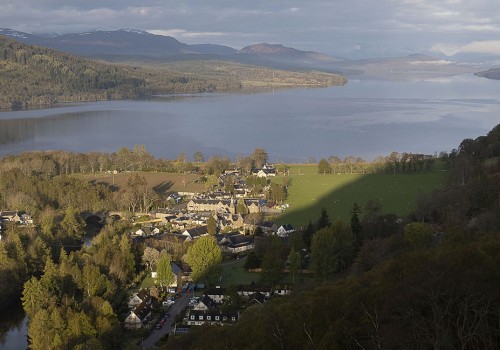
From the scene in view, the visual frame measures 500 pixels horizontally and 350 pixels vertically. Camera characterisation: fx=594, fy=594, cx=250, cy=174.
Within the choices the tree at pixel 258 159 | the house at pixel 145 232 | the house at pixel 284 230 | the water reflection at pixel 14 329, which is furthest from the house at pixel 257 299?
the tree at pixel 258 159

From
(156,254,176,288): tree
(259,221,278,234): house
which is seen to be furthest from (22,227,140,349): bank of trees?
(259,221,278,234): house

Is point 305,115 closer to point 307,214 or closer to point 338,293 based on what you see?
point 307,214

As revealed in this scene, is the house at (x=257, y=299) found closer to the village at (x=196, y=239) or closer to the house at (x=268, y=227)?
the village at (x=196, y=239)

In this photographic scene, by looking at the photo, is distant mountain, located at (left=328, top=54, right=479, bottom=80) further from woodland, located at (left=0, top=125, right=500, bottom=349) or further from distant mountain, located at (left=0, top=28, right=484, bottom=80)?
woodland, located at (left=0, top=125, right=500, bottom=349)

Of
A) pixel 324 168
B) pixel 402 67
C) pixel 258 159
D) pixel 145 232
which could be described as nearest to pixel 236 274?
pixel 145 232

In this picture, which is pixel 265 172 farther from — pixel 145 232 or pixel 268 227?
pixel 145 232

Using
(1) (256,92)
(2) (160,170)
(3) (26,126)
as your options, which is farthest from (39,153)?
(1) (256,92)
